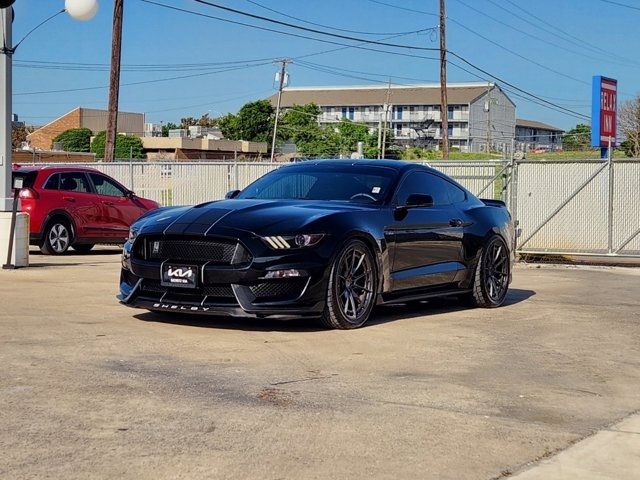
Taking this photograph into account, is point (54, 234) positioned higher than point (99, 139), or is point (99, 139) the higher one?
point (99, 139)

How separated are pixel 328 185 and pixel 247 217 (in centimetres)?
139

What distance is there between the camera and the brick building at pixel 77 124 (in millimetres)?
96562

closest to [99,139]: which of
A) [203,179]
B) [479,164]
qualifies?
[203,179]

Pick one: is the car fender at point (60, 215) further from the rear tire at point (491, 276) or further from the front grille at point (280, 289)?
the front grille at point (280, 289)

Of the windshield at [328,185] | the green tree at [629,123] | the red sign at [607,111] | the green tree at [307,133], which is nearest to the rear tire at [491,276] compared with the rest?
the windshield at [328,185]

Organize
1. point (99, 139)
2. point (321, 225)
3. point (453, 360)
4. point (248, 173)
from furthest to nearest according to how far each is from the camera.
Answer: point (99, 139), point (248, 173), point (321, 225), point (453, 360)

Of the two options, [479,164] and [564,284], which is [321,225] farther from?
[479,164]

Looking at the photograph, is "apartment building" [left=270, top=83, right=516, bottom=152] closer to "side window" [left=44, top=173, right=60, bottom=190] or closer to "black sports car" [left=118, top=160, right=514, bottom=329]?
"side window" [left=44, top=173, right=60, bottom=190]

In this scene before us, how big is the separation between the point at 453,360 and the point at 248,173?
18728 mm

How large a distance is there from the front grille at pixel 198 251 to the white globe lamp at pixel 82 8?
7.75m

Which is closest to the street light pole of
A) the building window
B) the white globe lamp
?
the white globe lamp

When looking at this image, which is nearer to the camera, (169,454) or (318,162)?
(169,454)

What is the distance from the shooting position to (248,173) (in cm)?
2539

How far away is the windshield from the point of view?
356 inches
